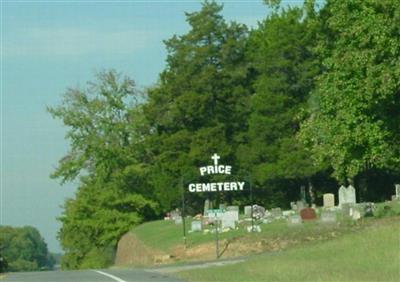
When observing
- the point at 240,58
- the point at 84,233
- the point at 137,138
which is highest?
the point at 240,58

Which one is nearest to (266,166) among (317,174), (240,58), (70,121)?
(317,174)

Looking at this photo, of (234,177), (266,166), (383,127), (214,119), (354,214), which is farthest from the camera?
(214,119)

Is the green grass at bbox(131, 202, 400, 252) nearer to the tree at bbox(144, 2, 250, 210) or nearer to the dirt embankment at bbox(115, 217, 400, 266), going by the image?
the dirt embankment at bbox(115, 217, 400, 266)

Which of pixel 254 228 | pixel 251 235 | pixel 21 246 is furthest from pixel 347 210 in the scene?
pixel 21 246

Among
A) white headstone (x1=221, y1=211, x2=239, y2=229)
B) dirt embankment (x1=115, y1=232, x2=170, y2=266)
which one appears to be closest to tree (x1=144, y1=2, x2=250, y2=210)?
dirt embankment (x1=115, y1=232, x2=170, y2=266)

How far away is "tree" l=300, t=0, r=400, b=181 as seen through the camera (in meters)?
38.6

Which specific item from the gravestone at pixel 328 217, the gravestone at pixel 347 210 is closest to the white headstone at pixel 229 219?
the gravestone at pixel 328 217

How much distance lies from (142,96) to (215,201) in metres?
13.5

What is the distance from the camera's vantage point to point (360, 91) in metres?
39.4

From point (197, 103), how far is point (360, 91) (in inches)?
1630

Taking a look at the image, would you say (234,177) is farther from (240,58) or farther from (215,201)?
(240,58)

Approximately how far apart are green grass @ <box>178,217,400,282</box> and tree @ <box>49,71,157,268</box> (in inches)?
1850

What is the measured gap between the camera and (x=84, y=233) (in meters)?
82.9

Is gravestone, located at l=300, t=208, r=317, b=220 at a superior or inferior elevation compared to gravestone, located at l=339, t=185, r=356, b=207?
inferior
